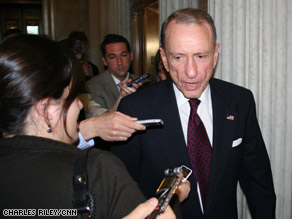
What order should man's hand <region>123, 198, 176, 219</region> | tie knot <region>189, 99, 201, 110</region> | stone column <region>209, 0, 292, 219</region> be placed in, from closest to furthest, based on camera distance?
1. man's hand <region>123, 198, 176, 219</region>
2. tie knot <region>189, 99, 201, 110</region>
3. stone column <region>209, 0, 292, 219</region>

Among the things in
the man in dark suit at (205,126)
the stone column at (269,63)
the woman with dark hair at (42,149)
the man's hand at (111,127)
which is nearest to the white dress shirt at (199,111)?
the man in dark suit at (205,126)

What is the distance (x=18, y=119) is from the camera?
96cm

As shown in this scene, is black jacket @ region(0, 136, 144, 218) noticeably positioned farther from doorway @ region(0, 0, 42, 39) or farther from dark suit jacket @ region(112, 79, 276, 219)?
doorway @ region(0, 0, 42, 39)

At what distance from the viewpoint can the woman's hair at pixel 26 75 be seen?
0.91m

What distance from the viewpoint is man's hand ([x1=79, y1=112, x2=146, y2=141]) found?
1.45 meters

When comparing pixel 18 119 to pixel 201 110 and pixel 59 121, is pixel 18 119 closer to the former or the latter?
pixel 59 121

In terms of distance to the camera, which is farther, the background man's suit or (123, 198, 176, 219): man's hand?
the background man's suit

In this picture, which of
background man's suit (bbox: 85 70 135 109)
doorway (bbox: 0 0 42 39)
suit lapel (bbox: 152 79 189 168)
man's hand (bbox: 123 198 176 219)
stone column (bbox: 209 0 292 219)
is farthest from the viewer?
doorway (bbox: 0 0 42 39)

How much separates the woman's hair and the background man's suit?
217cm

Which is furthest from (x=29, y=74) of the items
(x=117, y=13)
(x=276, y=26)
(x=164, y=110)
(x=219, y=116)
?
(x=117, y=13)

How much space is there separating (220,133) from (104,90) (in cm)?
188

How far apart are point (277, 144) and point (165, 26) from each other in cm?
124

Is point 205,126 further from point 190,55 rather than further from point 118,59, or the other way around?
point 118,59

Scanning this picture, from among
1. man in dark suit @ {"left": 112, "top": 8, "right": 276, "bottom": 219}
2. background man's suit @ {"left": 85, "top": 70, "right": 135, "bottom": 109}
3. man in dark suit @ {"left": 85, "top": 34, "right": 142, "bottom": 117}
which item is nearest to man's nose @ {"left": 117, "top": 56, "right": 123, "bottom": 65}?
man in dark suit @ {"left": 85, "top": 34, "right": 142, "bottom": 117}
